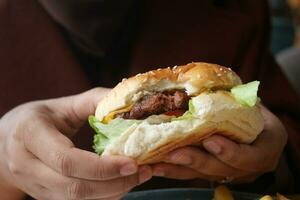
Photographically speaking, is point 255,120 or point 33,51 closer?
point 255,120

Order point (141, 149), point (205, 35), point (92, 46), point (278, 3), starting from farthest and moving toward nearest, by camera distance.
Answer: point (278, 3) → point (205, 35) → point (92, 46) → point (141, 149)

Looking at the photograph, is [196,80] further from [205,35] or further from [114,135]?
[205,35]

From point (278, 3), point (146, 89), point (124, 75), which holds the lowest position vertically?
point (278, 3)

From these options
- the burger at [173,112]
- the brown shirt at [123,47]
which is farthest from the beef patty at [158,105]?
the brown shirt at [123,47]

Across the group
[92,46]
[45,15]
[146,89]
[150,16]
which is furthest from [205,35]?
[146,89]

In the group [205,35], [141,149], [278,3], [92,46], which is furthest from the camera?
[278,3]

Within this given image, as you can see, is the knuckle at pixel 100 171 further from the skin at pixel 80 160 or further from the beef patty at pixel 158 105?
the beef patty at pixel 158 105
